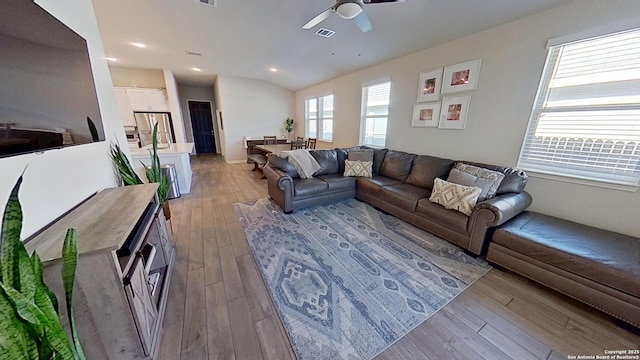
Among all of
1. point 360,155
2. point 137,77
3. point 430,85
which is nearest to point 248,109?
point 137,77

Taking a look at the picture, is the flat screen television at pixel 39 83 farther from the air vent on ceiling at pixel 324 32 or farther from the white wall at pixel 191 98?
the white wall at pixel 191 98

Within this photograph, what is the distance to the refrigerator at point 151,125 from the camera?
238 inches

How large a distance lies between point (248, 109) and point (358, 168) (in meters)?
4.91

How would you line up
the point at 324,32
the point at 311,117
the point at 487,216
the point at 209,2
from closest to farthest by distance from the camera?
1. the point at 487,216
2. the point at 209,2
3. the point at 324,32
4. the point at 311,117

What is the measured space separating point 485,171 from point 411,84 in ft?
6.61

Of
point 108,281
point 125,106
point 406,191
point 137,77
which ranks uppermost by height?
point 137,77

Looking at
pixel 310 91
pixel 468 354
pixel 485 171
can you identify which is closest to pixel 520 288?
pixel 468 354

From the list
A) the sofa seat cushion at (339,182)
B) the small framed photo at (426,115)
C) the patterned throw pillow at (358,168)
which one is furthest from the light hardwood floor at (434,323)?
the small framed photo at (426,115)

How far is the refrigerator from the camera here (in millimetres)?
6035

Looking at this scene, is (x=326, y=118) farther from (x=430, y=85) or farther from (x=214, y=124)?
(x=214, y=124)

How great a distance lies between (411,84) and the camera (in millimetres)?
3711

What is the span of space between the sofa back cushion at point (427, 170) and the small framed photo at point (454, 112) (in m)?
0.53

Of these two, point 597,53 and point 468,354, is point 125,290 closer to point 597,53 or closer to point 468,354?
point 468,354

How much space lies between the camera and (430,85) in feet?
11.1
